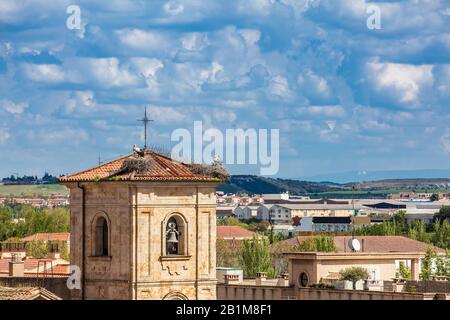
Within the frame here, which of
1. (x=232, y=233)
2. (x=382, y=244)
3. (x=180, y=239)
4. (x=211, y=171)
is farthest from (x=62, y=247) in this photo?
(x=180, y=239)

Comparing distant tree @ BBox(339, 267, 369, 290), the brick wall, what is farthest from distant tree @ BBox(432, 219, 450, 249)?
the brick wall

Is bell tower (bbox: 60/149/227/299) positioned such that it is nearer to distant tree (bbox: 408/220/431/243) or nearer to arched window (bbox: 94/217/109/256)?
arched window (bbox: 94/217/109/256)

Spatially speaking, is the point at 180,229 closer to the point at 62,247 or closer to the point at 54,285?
the point at 54,285

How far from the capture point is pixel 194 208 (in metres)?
35.1

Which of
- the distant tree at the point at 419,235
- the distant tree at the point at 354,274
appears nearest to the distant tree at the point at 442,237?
the distant tree at the point at 419,235

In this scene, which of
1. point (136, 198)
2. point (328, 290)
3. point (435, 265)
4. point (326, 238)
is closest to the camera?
point (136, 198)

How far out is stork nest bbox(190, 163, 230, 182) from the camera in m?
35.5

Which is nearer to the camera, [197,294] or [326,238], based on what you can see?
[197,294]

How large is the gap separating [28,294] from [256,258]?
78.6m

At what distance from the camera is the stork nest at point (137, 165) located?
115ft
